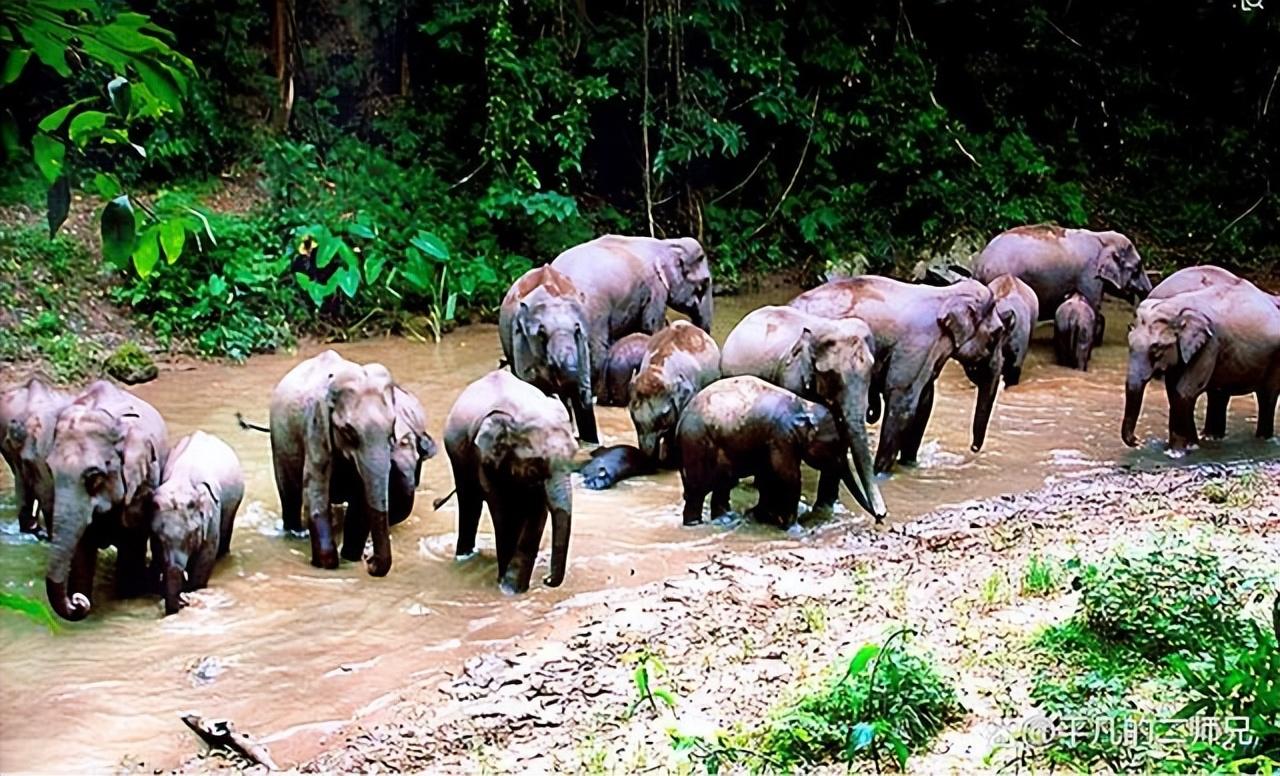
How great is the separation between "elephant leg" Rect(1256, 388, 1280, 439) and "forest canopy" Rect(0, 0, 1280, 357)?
19.8 ft

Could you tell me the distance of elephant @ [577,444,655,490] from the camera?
29.4ft

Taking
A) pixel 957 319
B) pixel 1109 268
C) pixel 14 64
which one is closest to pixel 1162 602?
pixel 14 64

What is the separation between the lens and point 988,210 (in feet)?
52.7

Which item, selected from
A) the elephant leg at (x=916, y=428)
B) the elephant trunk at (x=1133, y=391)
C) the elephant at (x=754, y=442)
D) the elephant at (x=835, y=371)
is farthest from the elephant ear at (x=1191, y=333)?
the elephant at (x=754, y=442)

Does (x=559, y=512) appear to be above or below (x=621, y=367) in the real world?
below

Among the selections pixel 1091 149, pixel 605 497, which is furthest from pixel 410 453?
pixel 1091 149

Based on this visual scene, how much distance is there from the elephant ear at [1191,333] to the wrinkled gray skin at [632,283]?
3.89 m

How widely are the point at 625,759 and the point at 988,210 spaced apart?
12.9m

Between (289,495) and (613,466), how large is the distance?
2.23 m

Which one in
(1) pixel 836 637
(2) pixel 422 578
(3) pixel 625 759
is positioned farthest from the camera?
(2) pixel 422 578

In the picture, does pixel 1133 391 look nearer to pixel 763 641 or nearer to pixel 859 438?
pixel 859 438

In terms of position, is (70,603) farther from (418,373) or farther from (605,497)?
(418,373)

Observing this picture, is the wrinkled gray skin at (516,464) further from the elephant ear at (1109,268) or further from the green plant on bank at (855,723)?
the elephant ear at (1109,268)

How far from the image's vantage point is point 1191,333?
9.66 m
